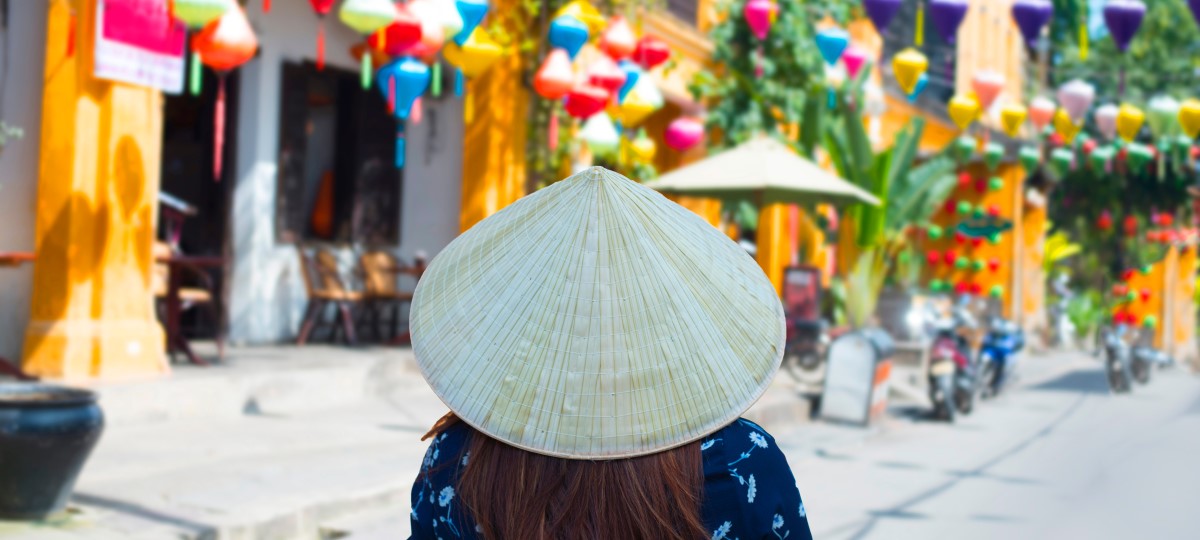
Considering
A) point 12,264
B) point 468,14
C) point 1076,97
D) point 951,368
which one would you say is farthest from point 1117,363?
point 12,264

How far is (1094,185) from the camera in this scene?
2753cm

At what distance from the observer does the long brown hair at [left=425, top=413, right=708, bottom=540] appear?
158 centimetres

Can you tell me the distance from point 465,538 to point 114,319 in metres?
7.41

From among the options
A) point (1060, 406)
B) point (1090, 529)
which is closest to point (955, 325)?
point (1060, 406)

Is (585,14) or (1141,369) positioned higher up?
(585,14)

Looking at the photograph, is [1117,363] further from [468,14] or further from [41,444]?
[41,444]

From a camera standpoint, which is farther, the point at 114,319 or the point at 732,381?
the point at 114,319

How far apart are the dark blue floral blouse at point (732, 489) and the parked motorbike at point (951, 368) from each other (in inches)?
417

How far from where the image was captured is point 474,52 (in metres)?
9.12

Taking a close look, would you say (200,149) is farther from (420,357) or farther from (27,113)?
(420,357)

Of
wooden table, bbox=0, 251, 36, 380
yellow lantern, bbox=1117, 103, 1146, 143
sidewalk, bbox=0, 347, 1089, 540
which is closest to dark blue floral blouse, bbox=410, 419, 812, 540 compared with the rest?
sidewalk, bbox=0, 347, 1089, 540

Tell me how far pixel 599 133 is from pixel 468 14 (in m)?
2.22

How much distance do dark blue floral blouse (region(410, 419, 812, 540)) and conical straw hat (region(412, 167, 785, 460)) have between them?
67 millimetres

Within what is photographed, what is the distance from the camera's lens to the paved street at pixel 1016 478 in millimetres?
6762
